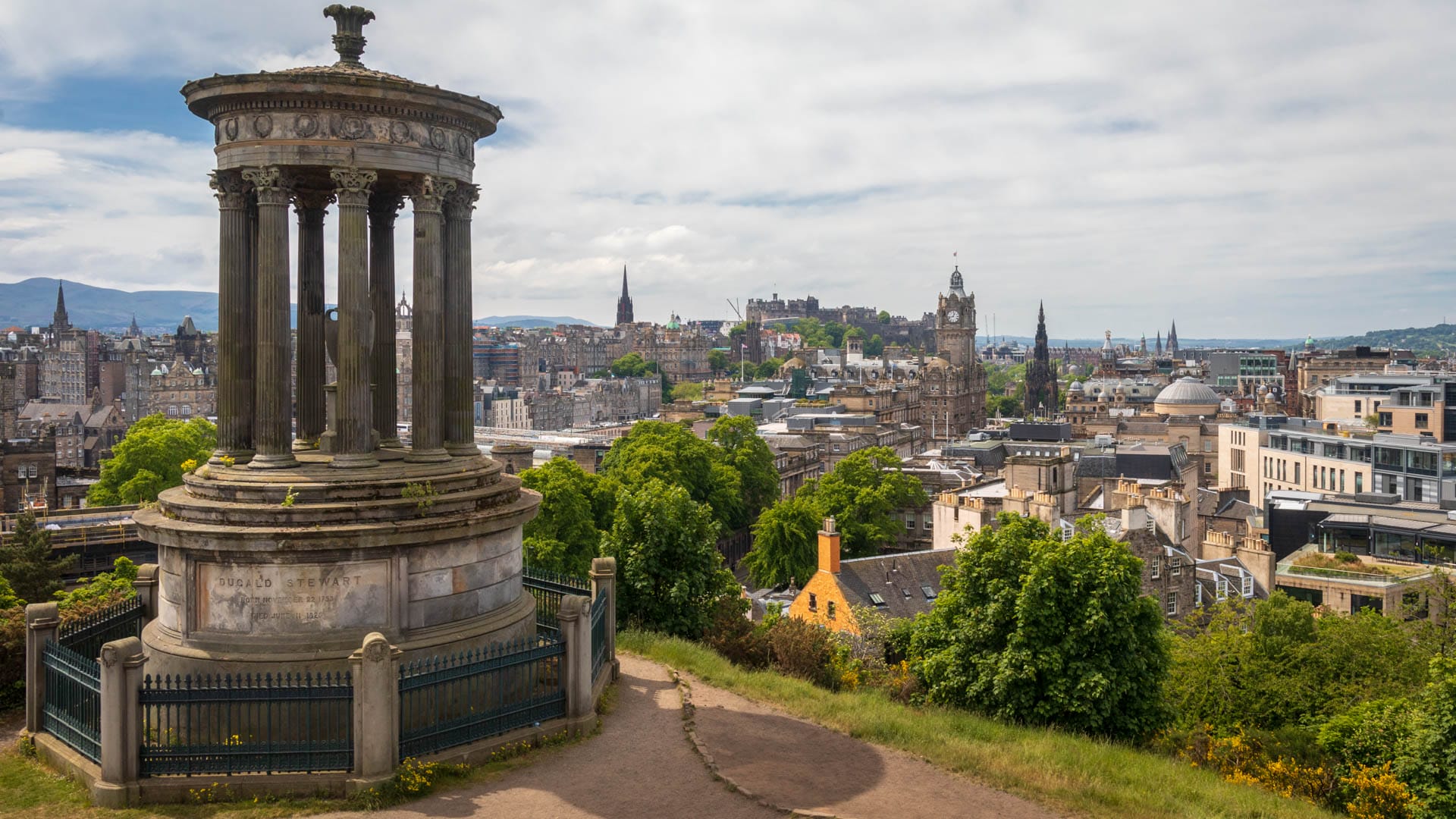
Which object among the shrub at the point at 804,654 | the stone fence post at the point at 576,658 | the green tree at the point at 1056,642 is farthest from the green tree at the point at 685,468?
the stone fence post at the point at 576,658

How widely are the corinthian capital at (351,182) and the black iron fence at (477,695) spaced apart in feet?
27.9

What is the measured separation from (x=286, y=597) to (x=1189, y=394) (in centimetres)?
16398

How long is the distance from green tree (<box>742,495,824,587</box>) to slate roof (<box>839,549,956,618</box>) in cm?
1046

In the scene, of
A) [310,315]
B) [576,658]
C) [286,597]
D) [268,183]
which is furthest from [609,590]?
[268,183]

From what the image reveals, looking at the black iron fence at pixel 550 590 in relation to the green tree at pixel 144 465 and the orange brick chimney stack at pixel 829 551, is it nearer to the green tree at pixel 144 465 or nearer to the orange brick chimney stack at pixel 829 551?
the orange brick chimney stack at pixel 829 551

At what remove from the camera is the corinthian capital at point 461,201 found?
22702 millimetres

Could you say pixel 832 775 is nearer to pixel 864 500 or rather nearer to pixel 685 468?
pixel 864 500

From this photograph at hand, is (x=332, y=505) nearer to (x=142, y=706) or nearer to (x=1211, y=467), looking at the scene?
(x=142, y=706)

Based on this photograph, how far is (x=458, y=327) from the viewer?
75.0ft

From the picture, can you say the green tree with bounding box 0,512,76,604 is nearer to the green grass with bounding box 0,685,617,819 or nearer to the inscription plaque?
the green grass with bounding box 0,685,617,819

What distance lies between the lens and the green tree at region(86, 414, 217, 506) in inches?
2330

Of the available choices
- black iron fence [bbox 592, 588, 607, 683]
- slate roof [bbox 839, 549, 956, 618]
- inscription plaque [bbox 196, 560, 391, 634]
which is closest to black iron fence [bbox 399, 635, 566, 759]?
black iron fence [bbox 592, 588, 607, 683]

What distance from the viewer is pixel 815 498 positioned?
7500cm

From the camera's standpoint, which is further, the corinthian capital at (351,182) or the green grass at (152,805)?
the corinthian capital at (351,182)
